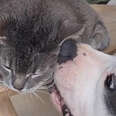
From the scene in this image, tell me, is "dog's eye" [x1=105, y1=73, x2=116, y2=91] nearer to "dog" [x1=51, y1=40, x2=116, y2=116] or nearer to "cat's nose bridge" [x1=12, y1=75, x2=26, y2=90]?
"dog" [x1=51, y1=40, x2=116, y2=116]

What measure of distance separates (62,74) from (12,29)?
0.22 meters

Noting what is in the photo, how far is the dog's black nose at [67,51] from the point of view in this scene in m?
1.14

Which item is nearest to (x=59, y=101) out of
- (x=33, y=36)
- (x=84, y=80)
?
(x=84, y=80)

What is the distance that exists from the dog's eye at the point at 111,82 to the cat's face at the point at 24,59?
20 centimetres

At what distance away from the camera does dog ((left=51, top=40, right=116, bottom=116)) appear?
112 cm

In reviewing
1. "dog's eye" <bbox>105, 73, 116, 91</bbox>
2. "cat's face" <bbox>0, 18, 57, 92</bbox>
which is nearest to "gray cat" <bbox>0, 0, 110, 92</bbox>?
"cat's face" <bbox>0, 18, 57, 92</bbox>

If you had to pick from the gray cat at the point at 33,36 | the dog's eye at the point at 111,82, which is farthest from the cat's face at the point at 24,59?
the dog's eye at the point at 111,82

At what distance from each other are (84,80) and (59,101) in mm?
141

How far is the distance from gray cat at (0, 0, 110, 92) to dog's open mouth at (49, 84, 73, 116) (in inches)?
1.4

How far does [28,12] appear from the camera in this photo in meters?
1.17

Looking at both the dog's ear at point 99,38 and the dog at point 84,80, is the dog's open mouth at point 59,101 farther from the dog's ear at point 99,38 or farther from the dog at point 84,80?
the dog's ear at point 99,38

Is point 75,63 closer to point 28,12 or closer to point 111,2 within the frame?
point 28,12

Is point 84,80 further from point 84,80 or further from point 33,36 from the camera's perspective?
point 33,36

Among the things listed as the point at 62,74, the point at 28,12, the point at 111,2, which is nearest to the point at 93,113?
the point at 62,74
